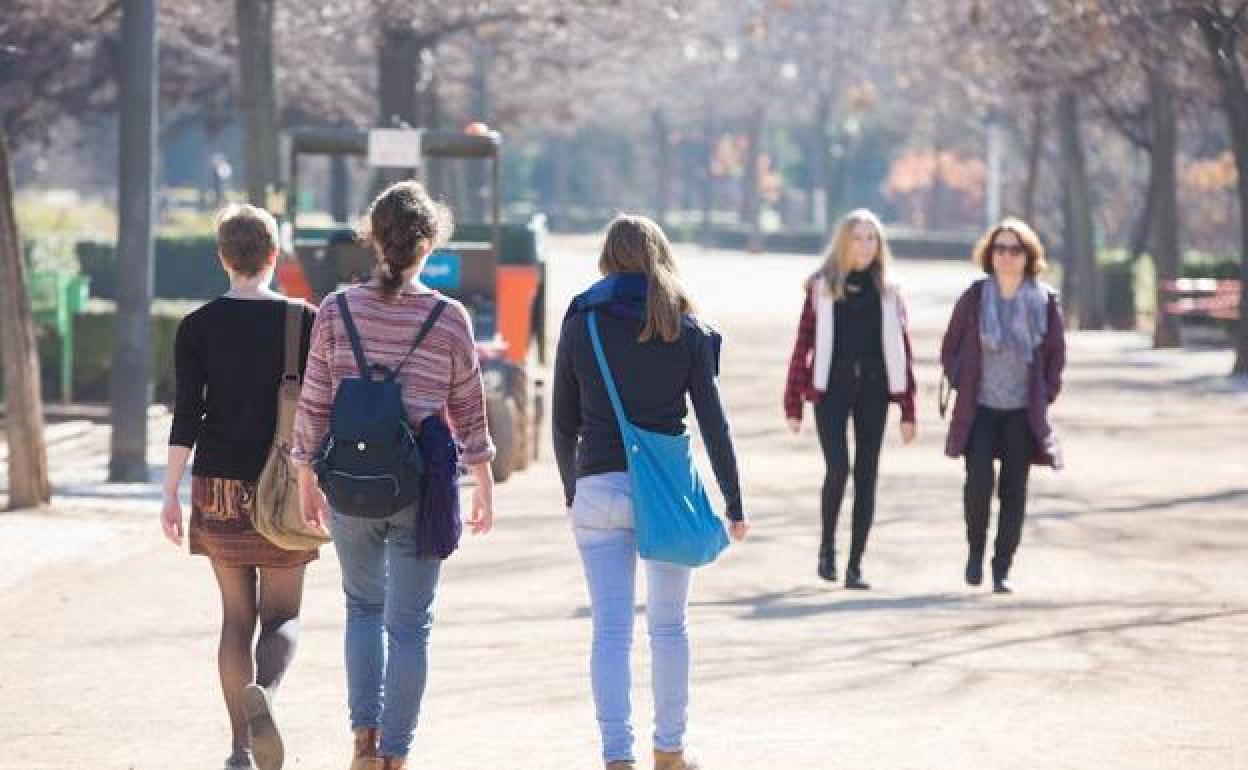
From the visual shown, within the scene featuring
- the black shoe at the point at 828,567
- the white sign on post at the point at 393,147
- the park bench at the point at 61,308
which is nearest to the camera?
the black shoe at the point at 828,567

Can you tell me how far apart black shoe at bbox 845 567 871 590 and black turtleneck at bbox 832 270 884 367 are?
3.17 ft

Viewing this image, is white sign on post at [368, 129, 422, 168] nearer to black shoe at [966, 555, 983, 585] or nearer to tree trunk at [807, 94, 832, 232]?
black shoe at [966, 555, 983, 585]

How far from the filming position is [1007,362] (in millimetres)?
13023

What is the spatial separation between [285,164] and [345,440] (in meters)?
51.7

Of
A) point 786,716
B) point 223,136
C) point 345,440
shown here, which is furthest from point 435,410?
point 223,136

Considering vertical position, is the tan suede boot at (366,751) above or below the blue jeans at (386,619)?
below

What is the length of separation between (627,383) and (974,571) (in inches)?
222

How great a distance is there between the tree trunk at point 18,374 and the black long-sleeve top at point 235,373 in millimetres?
8510

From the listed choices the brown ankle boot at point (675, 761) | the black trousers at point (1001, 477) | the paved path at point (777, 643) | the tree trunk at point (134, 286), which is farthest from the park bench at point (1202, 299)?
the brown ankle boot at point (675, 761)

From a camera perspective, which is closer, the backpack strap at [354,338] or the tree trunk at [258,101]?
the backpack strap at [354,338]

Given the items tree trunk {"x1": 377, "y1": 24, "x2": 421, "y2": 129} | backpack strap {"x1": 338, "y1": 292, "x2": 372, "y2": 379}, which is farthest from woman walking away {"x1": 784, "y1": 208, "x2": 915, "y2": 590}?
Result: tree trunk {"x1": 377, "y1": 24, "x2": 421, "y2": 129}

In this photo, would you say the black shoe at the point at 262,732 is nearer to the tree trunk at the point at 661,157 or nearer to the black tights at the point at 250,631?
the black tights at the point at 250,631

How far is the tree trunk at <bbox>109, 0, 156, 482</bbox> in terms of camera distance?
18406 millimetres

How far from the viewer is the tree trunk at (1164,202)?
37.2m
